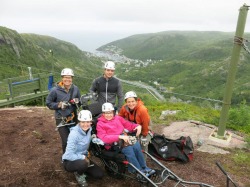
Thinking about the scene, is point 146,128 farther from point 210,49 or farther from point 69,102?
point 210,49

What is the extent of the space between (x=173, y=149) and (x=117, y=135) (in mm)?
2137

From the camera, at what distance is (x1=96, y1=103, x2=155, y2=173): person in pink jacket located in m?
5.32

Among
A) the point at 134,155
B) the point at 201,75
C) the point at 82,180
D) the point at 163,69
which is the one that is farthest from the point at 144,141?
the point at 163,69

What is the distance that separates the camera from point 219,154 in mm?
7387

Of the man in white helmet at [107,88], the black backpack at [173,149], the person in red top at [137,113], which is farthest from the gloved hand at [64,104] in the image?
the black backpack at [173,149]

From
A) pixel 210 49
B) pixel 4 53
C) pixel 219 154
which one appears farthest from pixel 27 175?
pixel 210 49

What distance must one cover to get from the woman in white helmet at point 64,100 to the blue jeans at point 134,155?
152 cm

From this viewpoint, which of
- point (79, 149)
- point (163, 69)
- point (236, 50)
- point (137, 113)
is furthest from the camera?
point (163, 69)

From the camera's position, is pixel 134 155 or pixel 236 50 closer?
pixel 134 155

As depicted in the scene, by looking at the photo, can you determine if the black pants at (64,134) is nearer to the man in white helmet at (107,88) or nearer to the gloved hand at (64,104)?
the gloved hand at (64,104)

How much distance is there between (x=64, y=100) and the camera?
6.03m

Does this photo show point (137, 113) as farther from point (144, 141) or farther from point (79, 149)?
point (79, 149)

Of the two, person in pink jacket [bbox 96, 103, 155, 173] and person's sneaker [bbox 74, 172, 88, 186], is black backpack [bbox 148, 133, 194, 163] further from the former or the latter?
person's sneaker [bbox 74, 172, 88, 186]

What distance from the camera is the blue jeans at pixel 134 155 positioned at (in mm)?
5298
